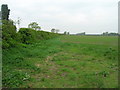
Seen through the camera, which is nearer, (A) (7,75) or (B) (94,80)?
(B) (94,80)

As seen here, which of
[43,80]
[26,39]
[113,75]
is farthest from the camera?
[26,39]

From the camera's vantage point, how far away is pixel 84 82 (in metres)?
3.61

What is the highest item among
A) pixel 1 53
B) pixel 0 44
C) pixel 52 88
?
pixel 0 44

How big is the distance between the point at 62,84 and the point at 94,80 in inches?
36.0

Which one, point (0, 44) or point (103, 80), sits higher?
point (0, 44)

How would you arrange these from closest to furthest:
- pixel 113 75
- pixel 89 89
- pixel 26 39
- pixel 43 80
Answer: pixel 89 89
pixel 43 80
pixel 113 75
pixel 26 39

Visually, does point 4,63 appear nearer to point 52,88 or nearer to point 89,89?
point 52,88

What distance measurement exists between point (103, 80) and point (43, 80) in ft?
5.68

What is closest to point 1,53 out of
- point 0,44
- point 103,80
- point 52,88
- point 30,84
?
point 0,44

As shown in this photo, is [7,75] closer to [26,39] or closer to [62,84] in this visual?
[62,84]

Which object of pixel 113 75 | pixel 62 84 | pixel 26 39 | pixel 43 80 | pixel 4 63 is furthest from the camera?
pixel 26 39

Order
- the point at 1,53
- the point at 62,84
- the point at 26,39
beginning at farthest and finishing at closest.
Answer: the point at 26,39
the point at 1,53
the point at 62,84

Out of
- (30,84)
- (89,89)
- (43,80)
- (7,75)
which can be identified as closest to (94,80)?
(89,89)

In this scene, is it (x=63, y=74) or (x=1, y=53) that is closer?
(x=63, y=74)
